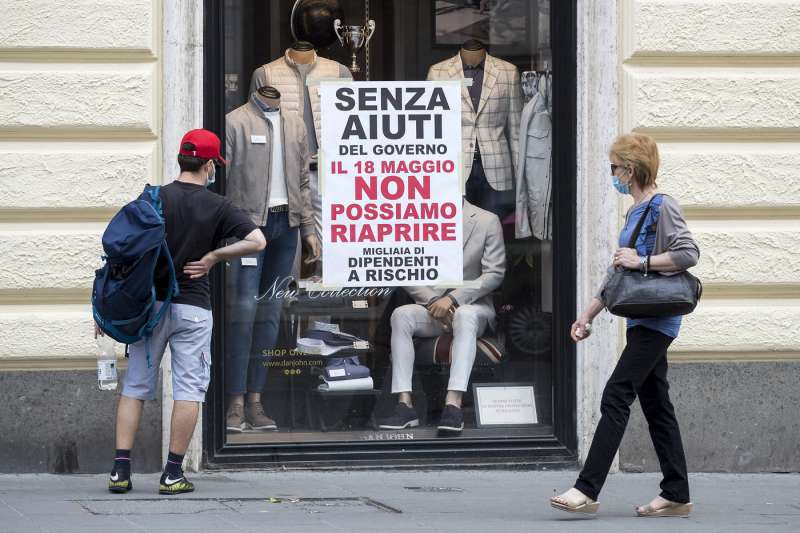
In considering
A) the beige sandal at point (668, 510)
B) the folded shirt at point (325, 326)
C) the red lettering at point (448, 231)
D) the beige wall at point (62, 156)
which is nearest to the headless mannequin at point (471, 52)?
the red lettering at point (448, 231)

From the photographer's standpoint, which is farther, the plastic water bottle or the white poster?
the white poster

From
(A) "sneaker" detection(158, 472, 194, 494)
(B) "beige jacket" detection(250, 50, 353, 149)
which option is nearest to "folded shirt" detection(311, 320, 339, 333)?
(B) "beige jacket" detection(250, 50, 353, 149)

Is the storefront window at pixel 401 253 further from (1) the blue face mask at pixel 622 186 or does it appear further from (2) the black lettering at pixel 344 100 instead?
(1) the blue face mask at pixel 622 186

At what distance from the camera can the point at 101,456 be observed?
7.83 m

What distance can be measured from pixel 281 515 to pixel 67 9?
9.98 ft

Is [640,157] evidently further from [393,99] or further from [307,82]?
[307,82]

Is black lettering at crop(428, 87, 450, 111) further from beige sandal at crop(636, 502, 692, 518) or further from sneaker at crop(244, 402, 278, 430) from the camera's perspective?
beige sandal at crop(636, 502, 692, 518)

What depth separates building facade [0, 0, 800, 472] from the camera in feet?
25.3

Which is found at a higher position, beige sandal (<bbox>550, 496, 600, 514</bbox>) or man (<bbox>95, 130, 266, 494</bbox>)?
man (<bbox>95, 130, 266, 494</bbox>)

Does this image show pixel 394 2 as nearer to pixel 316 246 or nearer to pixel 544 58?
pixel 544 58

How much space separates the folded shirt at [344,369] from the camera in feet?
27.8

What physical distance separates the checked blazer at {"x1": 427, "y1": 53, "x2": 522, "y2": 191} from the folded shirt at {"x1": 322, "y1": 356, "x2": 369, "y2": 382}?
135 cm

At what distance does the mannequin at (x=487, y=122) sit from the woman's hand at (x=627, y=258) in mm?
2060

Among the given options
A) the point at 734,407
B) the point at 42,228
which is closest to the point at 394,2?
the point at 42,228
